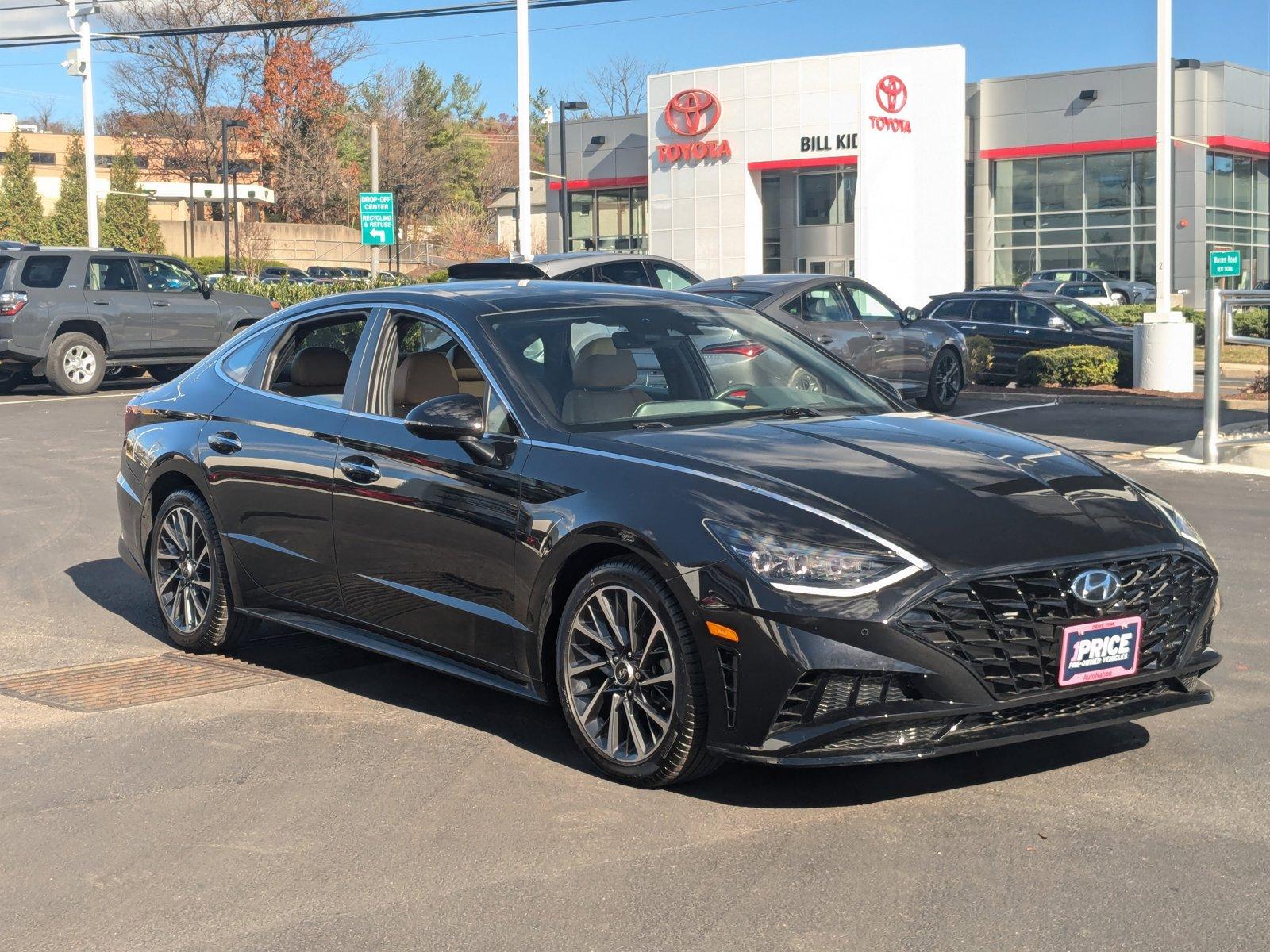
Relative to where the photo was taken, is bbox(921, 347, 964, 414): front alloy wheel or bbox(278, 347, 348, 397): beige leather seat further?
bbox(921, 347, 964, 414): front alloy wheel

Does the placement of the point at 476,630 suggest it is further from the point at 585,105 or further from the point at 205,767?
the point at 585,105

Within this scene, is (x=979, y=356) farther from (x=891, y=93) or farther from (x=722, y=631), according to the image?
(x=891, y=93)

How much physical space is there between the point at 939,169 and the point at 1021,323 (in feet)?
76.8

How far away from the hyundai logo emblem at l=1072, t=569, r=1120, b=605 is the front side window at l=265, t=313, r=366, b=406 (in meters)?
3.16

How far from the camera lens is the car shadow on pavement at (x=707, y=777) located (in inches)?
193

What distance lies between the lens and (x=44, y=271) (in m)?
22.6

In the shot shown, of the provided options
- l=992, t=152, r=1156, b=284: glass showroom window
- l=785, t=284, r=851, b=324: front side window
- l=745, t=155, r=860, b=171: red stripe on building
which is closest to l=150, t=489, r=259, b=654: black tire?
l=785, t=284, r=851, b=324: front side window

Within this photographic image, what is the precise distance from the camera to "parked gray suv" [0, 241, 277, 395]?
22.3 m

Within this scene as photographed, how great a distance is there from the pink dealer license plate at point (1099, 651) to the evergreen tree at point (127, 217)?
62588mm

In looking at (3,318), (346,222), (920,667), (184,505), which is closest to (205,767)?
(184,505)

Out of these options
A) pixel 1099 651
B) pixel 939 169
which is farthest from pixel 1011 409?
pixel 939 169

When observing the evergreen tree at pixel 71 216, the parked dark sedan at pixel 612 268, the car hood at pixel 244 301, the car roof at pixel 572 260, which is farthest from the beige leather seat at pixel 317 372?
the evergreen tree at pixel 71 216

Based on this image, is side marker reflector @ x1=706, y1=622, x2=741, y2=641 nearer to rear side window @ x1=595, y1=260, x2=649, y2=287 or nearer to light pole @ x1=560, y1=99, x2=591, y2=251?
rear side window @ x1=595, y1=260, x2=649, y2=287

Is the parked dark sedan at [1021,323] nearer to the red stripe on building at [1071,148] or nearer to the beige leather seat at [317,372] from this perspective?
the beige leather seat at [317,372]
